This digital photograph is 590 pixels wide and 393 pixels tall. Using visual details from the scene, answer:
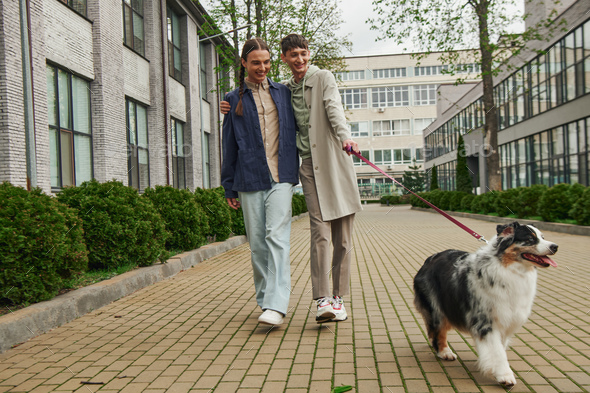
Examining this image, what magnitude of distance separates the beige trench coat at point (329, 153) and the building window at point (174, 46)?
18338mm

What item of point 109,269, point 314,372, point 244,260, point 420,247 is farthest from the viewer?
point 420,247

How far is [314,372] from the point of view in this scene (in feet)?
11.7

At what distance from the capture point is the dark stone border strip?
14.5ft

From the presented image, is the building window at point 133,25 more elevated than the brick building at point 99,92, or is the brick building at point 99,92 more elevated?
the building window at point 133,25

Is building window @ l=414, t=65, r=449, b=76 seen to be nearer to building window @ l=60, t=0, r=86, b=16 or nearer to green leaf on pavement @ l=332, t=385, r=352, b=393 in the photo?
building window @ l=60, t=0, r=86, b=16

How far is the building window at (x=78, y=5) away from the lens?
1367 centimetres

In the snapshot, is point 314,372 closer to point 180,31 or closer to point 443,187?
point 180,31

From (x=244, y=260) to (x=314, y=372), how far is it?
6651 mm

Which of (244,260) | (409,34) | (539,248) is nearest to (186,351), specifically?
(539,248)

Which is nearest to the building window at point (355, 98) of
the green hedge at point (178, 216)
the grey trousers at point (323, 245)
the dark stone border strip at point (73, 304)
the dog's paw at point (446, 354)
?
the green hedge at point (178, 216)

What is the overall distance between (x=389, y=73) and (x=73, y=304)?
75.0 meters

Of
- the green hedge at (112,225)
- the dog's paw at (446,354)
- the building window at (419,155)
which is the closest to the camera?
the dog's paw at (446,354)

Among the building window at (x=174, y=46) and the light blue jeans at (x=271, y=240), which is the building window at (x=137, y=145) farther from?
the light blue jeans at (x=271, y=240)

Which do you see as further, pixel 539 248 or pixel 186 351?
pixel 186 351
